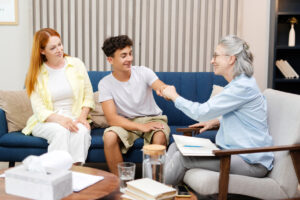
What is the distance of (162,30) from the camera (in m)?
4.34

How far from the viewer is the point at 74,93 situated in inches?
113

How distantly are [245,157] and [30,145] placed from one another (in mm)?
1689

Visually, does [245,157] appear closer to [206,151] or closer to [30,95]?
[206,151]

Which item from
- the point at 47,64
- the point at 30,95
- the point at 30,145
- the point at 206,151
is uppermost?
the point at 47,64

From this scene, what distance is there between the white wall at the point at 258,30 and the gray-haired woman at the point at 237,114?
247 cm

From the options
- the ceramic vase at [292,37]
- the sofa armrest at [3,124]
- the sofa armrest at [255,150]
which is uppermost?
the ceramic vase at [292,37]

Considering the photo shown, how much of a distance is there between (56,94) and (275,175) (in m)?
1.77

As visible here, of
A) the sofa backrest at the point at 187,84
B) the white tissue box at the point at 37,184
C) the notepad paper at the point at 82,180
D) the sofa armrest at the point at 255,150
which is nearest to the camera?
the white tissue box at the point at 37,184

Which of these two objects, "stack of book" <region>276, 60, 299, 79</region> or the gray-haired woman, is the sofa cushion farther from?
"stack of book" <region>276, 60, 299, 79</region>

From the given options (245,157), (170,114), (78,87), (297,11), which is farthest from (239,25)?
(245,157)

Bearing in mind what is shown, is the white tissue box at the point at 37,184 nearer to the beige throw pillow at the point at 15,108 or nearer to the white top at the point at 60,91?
the white top at the point at 60,91

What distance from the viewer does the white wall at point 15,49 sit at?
14.1 ft

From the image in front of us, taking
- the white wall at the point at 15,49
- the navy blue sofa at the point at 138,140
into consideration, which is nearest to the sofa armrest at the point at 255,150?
the navy blue sofa at the point at 138,140

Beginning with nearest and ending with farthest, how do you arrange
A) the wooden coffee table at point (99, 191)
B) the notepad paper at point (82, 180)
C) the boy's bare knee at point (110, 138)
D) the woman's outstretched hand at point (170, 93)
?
the wooden coffee table at point (99, 191)
the notepad paper at point (82, 180)
the woman's outstretched hand at point (170, 93)
the boy's bare knee at point (110, 138)
